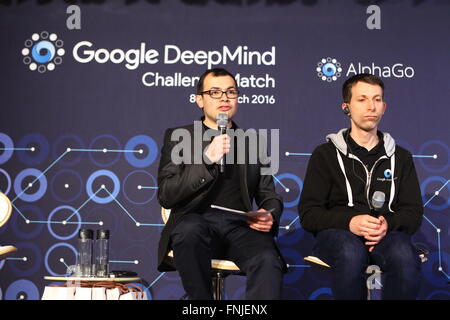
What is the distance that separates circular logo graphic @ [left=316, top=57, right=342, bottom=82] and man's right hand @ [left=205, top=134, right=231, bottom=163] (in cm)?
182

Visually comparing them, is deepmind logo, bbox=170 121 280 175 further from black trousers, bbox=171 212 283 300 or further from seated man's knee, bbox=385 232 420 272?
seated man's knee, bbox=385 232 420 272

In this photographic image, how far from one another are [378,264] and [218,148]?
0.94 metres

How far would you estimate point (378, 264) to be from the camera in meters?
3.16

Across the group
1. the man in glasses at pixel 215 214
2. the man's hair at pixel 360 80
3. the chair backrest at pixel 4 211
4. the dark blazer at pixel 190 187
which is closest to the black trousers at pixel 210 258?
the man in glasses at pixel 215 214

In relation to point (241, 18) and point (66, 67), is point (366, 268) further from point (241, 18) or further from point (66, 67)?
point (66, 67)

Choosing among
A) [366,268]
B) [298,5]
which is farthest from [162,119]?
[366,268]

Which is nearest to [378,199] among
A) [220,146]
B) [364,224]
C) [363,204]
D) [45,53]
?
[364,224]

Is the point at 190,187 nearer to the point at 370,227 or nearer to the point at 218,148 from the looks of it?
the point at 218,148

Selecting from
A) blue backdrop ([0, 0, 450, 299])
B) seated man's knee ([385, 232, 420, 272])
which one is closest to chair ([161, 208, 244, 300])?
seated man's knee ([385, 232, 420, 272])

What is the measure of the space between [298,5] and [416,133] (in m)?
1.25

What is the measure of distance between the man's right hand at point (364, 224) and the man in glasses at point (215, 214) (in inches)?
15.3

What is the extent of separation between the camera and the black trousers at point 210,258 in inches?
117

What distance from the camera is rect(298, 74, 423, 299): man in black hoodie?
10.0ft
